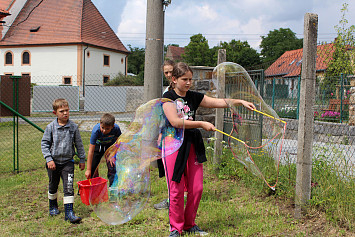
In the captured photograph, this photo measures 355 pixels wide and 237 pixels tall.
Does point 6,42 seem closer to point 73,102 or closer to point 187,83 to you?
point 73,102

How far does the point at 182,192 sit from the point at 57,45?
38.1 meters

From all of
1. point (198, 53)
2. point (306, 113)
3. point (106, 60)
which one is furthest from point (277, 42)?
point (306, 113)

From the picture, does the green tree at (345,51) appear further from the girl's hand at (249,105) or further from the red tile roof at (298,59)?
the girl's hand at (249,105)

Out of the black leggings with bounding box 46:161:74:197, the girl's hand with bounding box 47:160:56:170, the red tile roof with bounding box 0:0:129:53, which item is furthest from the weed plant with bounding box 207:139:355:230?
the red tile roof with bounding box 0:0:129:53

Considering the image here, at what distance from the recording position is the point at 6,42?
39094mm

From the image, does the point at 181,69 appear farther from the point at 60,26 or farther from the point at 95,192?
the point at 60,26

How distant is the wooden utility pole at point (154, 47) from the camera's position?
5742 mm

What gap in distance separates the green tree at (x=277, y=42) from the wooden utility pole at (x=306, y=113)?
69.2 m

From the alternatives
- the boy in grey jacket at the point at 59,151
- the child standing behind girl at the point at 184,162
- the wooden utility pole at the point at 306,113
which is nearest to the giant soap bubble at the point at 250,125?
the child standing behind girl at the point at 184,162

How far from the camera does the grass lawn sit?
3.51m

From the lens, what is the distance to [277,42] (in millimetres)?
72562

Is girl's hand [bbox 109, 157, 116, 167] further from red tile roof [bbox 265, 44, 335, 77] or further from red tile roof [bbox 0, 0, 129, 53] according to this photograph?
red tile roof [bbox 0, 0, 129, 53]

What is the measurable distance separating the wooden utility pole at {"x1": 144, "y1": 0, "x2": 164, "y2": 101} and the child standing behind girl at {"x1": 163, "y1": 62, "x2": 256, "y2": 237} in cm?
243

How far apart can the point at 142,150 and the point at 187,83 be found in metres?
0.83
